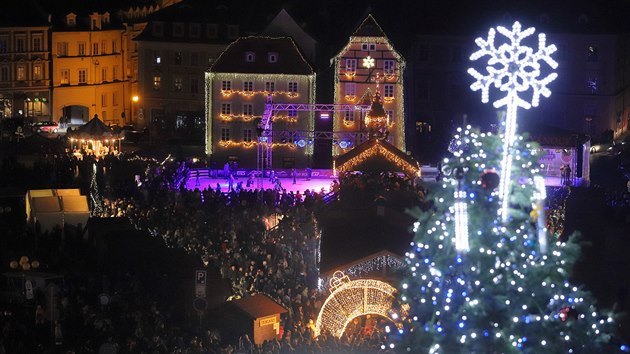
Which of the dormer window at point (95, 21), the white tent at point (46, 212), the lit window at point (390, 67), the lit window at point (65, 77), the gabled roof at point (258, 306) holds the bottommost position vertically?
the gabled roof at point (258, 306)

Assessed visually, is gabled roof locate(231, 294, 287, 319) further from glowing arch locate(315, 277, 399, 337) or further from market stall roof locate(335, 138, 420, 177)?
market stall roof locate(335, 138, 420, 177)

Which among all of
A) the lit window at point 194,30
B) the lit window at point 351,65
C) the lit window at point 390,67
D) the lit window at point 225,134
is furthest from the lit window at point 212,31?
the lit window at point 390,67

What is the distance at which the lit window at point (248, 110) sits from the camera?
59.4m

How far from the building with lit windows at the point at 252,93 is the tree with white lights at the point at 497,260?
3732 cm

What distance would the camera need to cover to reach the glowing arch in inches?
1112

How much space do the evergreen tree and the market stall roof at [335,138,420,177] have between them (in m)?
27.5

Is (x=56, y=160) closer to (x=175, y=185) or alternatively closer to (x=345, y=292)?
(x=175, y=185)

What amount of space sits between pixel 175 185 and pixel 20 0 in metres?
28.3

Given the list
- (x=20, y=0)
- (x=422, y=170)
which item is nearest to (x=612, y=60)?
(x=422, y=170)

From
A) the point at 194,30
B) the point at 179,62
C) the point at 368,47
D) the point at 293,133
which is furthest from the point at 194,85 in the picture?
the point at 368,47

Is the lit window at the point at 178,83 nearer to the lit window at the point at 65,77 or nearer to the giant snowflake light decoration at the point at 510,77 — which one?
the lit window at the point at 65,77

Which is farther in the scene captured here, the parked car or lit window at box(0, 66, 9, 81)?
lit window at box(0, 66, 9, 81)

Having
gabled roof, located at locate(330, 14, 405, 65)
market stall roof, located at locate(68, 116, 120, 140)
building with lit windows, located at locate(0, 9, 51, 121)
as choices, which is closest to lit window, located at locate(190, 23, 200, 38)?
building with lit windows, located at locate(0, 9, 51, 121)

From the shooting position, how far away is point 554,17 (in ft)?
210
